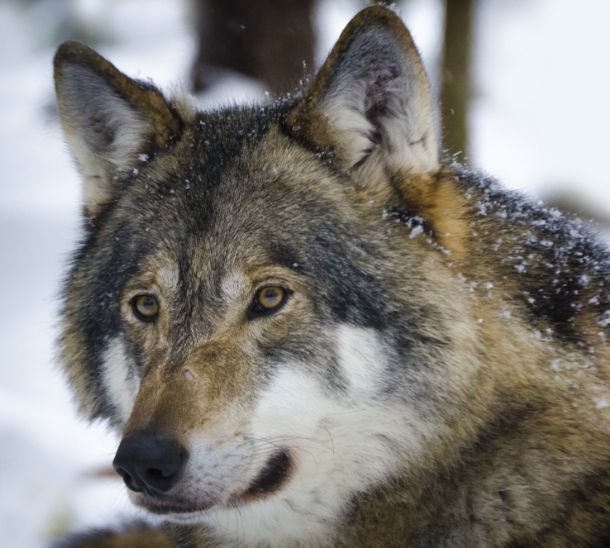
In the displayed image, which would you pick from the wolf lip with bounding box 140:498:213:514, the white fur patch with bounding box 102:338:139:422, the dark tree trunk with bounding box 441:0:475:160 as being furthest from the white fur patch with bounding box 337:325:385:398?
the dark tree trunk with bounding box 441:0:475:160

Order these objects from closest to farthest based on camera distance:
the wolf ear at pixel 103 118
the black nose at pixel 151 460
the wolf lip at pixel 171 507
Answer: the black nose at pixel 151 460
the wolf lip at pixel 171 507
the wolf ear at pixel 103 118

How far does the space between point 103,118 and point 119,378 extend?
1.08 metres

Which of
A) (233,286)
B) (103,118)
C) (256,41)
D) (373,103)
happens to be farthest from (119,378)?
(256,41)

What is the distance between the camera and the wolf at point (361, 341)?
2951 mm

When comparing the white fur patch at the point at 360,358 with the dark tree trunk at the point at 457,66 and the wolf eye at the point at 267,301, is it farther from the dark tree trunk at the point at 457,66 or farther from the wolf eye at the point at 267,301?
the dark tree trunk at the point at 457,66

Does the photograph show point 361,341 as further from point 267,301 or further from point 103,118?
point 103,118

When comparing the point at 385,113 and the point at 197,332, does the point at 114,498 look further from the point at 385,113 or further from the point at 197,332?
the point at 385,113

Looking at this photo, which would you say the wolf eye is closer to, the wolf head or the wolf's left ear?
the wolf head

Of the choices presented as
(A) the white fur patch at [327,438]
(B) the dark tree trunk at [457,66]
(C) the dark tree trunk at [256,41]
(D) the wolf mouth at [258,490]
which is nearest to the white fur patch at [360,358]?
(A) the white fur patch at [327,438]

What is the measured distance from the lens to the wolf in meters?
2.95

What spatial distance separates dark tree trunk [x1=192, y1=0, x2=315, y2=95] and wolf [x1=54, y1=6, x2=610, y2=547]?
14.5ft

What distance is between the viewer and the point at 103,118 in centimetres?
368

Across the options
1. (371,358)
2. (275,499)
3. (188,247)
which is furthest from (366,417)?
(188,247)

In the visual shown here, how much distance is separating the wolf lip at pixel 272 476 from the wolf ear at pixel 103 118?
4.37 ft
